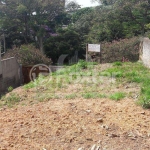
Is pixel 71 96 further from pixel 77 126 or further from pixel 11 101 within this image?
pixel 77 126

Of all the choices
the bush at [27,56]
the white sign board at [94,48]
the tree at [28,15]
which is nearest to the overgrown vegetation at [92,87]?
the bush at [27,56]

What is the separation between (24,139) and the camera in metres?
3.26

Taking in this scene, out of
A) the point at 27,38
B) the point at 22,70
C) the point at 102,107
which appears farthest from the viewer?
the point at 27,38

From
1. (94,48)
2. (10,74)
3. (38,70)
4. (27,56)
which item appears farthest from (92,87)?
(94,48)

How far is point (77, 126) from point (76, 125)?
0.04m

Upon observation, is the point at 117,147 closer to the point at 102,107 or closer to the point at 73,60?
the point at 102,107

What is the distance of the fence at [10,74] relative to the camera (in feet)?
28.0

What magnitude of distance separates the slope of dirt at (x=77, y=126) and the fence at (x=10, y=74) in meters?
3.86

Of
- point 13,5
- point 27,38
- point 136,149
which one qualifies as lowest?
point 136,149

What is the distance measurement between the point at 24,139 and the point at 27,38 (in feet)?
54.5

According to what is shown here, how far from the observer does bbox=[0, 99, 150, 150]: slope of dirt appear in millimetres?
3129

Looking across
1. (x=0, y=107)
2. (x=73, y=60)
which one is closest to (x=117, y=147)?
(x=0, y=107)

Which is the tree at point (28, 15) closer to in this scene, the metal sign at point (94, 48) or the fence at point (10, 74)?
the metal sign at point (94, 48)

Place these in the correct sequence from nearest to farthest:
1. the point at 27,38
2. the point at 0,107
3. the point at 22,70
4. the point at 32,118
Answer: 1. the point at 32,118
2. the point at 0,107
3. the point at 22,70
4. the point at 27,38
